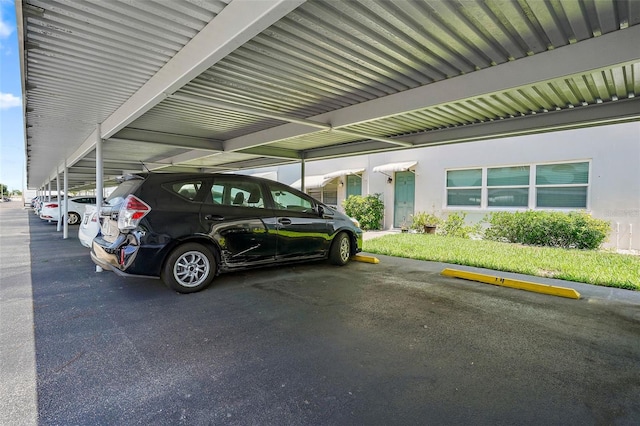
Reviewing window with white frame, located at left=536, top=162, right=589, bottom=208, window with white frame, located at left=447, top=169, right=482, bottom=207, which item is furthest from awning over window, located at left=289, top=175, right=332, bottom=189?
window with white frame, located at left=536, top=162, right=589, bottom=208

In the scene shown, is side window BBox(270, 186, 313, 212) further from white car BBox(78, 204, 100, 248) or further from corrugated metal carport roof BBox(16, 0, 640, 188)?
white car BBox(78, 204, 100, 248)

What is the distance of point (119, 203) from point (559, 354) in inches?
209

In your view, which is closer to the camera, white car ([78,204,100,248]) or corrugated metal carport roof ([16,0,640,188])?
corrugated metal carport roof ([16,0,640,188])

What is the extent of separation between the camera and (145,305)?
4.25 metres

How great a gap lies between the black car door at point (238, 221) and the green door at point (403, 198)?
27.0 feet

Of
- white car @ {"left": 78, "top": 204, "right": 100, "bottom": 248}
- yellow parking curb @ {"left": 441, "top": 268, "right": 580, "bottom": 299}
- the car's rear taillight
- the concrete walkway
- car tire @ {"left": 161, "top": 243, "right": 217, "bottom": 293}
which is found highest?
the car's rear taillight

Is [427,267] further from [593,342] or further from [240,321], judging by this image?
[240,321]

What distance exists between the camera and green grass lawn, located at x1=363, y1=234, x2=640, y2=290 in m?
5.66

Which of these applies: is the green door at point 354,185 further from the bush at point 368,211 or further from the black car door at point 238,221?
the black car door at point 238,221

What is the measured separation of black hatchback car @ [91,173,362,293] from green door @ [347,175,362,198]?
8.96 metres

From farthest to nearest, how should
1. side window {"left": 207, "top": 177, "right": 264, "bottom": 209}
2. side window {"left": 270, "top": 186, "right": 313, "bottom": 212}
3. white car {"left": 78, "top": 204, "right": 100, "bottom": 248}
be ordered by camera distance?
white car {"left": 78, "top": 204, "right": 100, "bottom": 248} → side window {"left": 270, "top": 186, "right": 313, "bottom": 212} → side window {"left": 207, "top": 177, "right": 264, "bottom": 209}

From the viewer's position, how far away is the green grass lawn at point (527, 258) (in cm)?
566

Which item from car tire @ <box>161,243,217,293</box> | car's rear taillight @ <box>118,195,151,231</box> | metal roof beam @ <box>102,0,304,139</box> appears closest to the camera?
metal roof beam @ <box>102,0,304,139</box>

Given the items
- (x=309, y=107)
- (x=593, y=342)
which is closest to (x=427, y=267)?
(x=593, y=342)
